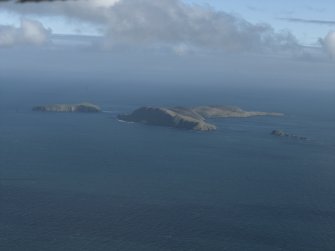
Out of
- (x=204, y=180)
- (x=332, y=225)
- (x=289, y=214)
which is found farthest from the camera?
(x=204, y=180)

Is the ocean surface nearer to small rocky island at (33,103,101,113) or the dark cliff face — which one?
the dark cliff face

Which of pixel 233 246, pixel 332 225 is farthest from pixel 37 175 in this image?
pixel 332 225

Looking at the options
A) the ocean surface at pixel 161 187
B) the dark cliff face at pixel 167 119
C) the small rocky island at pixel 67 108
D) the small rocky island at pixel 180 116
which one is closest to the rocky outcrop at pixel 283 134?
the ocean surface at pixel 161 187

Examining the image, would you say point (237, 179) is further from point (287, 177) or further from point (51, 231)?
point (51, 231)

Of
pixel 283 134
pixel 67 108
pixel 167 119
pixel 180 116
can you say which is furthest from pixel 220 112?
pixel 67 108

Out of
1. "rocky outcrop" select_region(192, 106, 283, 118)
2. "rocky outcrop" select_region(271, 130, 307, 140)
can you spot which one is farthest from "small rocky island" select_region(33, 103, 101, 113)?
"rocky outcrop" select_region(271, 130, 307, 140)

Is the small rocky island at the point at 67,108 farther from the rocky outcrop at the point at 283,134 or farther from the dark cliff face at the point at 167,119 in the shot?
the rocky outcrop at the point at 283,134
